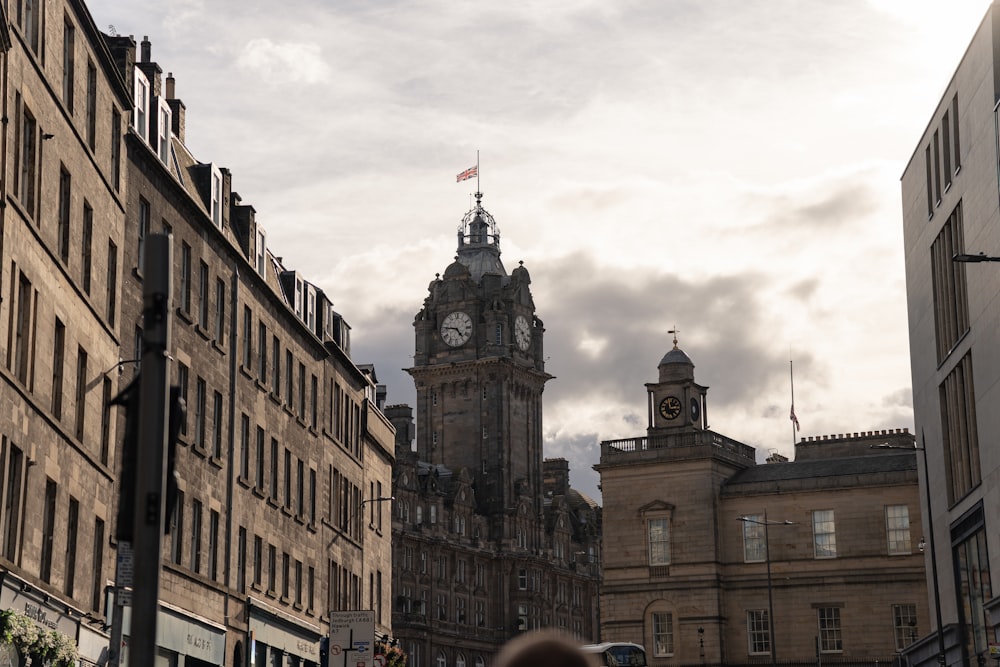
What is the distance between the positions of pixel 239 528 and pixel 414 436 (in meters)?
116

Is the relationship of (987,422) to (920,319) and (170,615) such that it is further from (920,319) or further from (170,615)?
(170,615)

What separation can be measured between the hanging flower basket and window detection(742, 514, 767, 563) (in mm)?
68106

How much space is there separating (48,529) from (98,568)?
4501mm

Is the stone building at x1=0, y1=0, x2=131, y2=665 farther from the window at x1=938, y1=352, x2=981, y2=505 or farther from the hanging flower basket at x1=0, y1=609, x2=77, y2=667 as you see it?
the window at x1=938, y1=352, x2=981, y2=505

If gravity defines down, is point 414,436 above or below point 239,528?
above

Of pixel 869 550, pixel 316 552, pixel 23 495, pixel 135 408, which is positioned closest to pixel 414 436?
pixel 869 550

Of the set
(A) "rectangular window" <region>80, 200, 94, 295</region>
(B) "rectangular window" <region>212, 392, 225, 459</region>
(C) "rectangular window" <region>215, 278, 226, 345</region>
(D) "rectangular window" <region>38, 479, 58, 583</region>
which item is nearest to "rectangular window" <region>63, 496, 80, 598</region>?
(D) "rectangular window" <region>38, 479, 58, 583</region>

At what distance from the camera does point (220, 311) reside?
4919cm

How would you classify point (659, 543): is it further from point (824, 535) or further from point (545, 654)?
point (545, 654)

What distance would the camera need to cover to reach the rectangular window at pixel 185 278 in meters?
45.1

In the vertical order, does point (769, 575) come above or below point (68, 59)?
below

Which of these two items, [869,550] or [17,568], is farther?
[869,550]

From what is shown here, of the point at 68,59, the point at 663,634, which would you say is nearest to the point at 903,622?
the point at 663,634

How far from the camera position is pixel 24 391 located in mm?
30516
